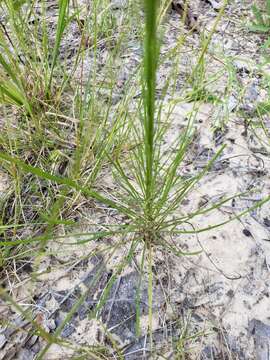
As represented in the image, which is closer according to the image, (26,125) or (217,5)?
(26,125)

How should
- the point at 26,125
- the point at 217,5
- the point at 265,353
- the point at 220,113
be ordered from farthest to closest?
the point at 217,5, the point at 220,113, the point at 26,125, the point at 265,353

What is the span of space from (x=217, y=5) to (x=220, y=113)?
25.3 inches

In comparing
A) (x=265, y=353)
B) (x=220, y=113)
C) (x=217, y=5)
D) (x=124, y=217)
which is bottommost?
(x=265, y=353)

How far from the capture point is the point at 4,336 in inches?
29.6

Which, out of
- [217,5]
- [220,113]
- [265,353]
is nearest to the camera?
[265,353]

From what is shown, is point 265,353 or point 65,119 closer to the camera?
A: point 265,353

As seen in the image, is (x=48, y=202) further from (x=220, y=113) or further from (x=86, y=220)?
(x=220, y=113)

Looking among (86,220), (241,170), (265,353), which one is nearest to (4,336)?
(86,220)

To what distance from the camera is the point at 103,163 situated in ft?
3.25

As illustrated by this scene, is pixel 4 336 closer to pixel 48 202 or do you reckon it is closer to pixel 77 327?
pixel 77 327

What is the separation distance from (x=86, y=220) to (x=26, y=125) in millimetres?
Answer: 359

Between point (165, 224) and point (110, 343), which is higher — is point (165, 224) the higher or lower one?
the higher one

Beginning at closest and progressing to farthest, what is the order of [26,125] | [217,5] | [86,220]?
1. [86,220]
2. [26,125]
3. [217,5]

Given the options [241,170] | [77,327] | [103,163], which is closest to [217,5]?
[241,170]
